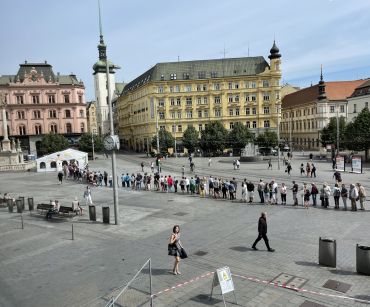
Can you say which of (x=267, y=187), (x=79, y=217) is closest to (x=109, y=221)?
(x=79, y=217)

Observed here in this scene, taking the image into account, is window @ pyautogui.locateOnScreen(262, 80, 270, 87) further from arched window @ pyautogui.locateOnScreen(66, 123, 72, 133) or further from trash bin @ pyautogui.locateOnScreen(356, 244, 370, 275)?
trash bin @ pyautogui.locateOnScreen(356, 244, 370, 275)

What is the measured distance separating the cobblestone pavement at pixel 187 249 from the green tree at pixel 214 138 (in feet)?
140

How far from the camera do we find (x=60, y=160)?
4691 centimetres

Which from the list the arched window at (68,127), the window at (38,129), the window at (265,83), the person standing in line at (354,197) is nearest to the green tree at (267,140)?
the window at (265,83)

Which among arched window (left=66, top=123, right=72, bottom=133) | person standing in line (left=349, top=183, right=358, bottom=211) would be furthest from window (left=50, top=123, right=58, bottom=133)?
person standing in line (left=349, top=183, right=358, bottom=211)

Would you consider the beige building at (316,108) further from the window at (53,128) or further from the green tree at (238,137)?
the window at (53,128)

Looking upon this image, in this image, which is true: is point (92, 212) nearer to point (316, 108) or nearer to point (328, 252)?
point (328, 252)

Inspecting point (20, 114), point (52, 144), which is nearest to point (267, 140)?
point (52, 144)

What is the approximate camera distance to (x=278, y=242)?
14.6 meters

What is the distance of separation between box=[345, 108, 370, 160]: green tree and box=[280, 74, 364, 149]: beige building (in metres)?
22.5

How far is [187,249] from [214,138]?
5208cm

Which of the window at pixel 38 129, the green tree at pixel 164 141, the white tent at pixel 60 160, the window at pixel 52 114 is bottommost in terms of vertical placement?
the white tent at pixel 60 160

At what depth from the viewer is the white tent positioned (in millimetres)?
46884

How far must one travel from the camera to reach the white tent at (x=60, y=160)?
46884 millimetres
